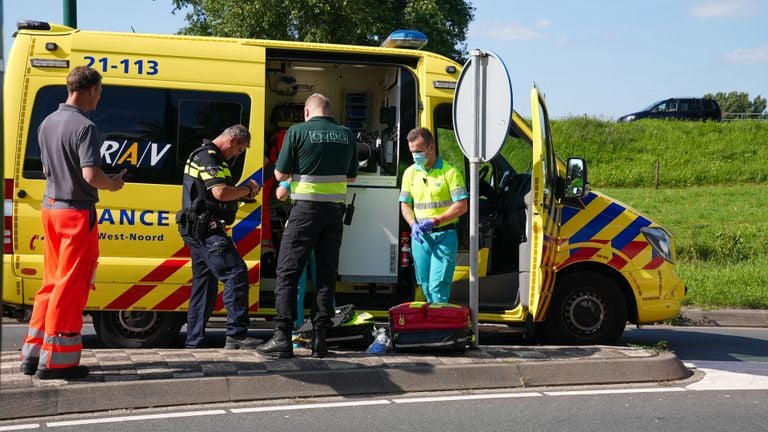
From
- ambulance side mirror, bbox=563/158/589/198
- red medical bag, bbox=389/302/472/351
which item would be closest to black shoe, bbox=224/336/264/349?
red medical bag, bbox=389/302/472/351

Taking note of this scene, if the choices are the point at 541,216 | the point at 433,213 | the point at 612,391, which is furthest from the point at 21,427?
the point at 541,216

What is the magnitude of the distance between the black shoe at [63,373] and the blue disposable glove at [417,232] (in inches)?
114

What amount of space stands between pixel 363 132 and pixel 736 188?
76.6ft

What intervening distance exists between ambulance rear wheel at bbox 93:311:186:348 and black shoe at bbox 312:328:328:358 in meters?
1.57

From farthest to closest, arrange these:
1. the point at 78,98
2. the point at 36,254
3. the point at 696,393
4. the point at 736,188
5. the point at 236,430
Answer: the point at 736,188, the point at 36,254, the point at 696,393, the point at 78,98, the point at 236,430

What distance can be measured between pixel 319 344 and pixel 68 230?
1887 mm

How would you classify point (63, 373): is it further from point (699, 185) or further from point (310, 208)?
point (699, 185)

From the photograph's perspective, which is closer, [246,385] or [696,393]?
[246,385]

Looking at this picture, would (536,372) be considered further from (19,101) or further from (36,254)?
(19,101)

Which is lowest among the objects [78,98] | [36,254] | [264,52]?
[36,254]

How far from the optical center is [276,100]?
32.2 ft

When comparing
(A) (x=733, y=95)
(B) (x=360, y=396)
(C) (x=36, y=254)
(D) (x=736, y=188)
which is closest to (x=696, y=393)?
(B) (x=360, y=396)

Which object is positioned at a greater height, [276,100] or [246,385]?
[276,100]

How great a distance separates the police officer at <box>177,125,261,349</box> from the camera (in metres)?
6.92
